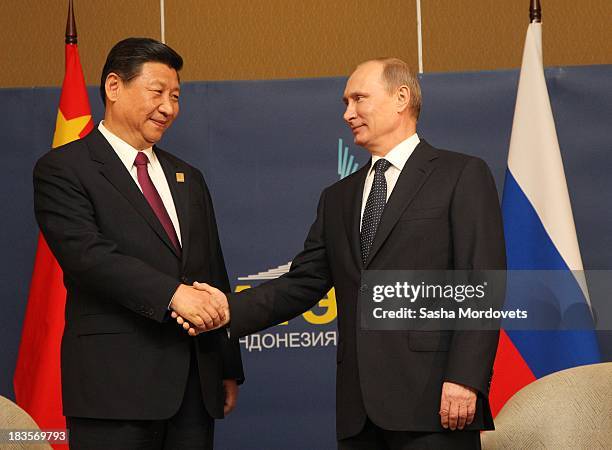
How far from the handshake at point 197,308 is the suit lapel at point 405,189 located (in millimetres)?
522

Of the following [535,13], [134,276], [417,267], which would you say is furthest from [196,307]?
[535,13]

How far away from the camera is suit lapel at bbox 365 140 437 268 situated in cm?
271

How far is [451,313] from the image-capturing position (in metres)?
2.62

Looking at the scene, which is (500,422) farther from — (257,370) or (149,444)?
(257,370)

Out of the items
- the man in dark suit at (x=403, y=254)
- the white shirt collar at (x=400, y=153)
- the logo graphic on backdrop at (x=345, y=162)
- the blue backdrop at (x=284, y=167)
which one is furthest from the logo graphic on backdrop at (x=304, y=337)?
the white shirt collar at (x=400, y=153)

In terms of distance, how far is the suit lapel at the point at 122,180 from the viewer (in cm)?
289

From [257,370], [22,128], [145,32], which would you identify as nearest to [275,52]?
[145,32]

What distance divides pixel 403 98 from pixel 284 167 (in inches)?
63.3

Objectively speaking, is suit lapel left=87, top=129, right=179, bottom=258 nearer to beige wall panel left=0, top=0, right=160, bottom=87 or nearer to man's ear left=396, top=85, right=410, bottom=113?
man's ear left=396, top=85, right=410, bottom=113

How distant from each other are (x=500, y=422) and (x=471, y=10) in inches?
109

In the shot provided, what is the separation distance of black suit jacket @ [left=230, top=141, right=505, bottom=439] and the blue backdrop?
1.58m

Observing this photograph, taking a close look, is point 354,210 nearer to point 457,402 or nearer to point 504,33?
point 457,402

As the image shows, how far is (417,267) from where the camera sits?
2678mm

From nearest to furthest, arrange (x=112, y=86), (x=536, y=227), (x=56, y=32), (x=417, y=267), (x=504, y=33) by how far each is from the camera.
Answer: (x=417, y=267)
(x=112, y=86)
(x=536, y=227)
(x=504, y=33)
(x=56, y=32)
